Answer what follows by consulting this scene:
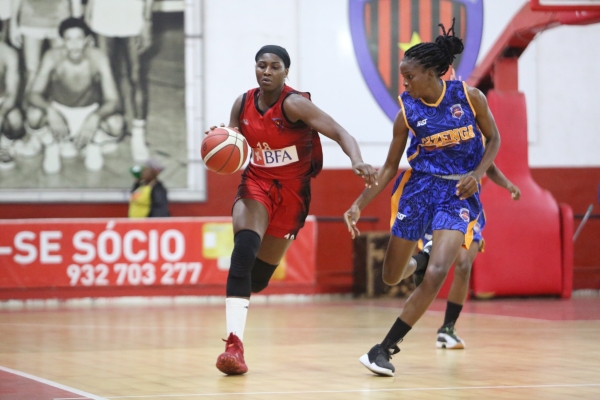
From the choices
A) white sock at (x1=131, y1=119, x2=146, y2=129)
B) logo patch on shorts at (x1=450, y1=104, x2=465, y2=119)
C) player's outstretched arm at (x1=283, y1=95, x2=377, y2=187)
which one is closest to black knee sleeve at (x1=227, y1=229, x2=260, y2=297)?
player's outstretched arm at (x1=283, y1=95, x2=377, y2=187)

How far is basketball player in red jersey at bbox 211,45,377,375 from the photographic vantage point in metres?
6.09

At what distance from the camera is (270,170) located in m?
6.45

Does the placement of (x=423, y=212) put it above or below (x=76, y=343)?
above

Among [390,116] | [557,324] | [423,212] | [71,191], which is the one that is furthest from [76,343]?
[390,116]

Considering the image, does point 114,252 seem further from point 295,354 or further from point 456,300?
point 456,300

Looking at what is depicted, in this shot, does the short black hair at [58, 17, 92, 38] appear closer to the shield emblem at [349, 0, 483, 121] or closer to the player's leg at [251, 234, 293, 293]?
the shield emblem at [349, 0, 483, 121]

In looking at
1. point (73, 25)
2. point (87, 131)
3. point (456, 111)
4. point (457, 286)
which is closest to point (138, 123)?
point (87, 131)

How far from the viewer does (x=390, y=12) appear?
602 inches

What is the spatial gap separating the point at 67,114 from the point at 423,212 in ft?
30.2

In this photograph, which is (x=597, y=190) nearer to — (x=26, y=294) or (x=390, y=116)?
(x=390, y=116)

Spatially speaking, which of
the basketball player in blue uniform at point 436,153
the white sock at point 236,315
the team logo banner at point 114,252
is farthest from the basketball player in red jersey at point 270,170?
the team logo banner at point 114,252

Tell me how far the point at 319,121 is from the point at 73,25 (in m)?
9.12

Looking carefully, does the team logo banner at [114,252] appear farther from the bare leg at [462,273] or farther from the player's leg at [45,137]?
the bare leg at [462,273]

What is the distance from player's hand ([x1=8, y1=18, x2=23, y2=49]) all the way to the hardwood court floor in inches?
167
